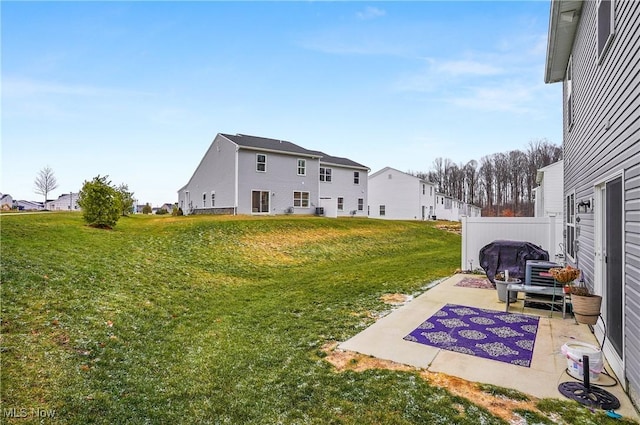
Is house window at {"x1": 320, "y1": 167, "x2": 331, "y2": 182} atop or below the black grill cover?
atop

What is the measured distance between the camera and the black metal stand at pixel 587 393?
279 centimetres

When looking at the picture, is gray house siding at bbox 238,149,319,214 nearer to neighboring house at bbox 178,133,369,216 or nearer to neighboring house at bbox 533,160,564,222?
neighboring house at bbox 178,133,369,216

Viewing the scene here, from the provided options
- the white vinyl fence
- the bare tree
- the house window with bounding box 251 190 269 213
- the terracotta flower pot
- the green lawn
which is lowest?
the green lawn

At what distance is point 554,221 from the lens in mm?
8711

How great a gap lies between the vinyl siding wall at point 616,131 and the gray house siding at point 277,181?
668 inches

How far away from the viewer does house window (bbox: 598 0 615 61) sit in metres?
3.69

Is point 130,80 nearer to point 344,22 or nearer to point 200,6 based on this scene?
point 200,6

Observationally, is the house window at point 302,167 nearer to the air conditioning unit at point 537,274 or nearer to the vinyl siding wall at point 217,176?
the vinyl siding wall at point 217,176

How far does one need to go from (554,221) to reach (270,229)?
35.5 feet

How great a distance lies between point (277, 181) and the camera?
21703 millimetres

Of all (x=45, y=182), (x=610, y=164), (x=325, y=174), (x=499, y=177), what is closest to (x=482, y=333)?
(x=610, y=164)

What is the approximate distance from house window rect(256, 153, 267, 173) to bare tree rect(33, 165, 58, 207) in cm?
4275

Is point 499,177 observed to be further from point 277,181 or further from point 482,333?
point 482,333

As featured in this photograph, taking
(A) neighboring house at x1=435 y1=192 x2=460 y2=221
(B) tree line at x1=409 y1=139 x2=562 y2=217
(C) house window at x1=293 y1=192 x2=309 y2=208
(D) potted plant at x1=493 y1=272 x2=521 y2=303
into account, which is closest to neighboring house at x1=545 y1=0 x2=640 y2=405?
(D) potted plant at x1=493 y1=272 x2=521 y2=303
